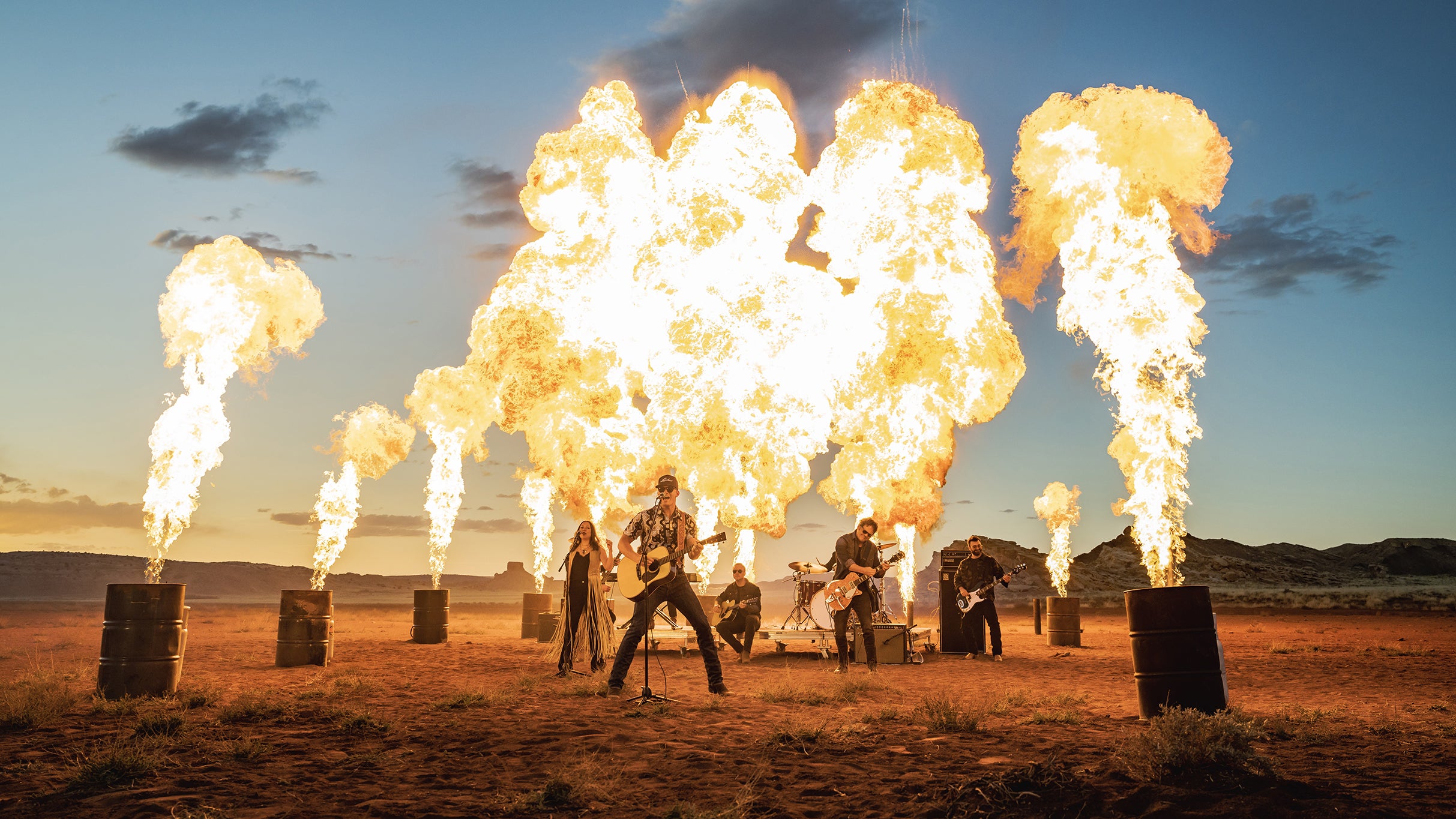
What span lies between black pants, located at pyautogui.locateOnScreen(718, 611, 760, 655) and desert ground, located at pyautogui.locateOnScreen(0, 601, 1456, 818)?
323cm

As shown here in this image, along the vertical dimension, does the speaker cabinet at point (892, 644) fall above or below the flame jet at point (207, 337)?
below

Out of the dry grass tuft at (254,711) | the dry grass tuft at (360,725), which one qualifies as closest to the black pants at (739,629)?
the dry grass tuft at (254,711)

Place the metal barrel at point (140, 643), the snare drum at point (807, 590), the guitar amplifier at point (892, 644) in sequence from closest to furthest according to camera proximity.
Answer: the metal barrel at point (140, 643) < the guitar amplifier at point (892, 644) < the snare drum at point (807, 590)

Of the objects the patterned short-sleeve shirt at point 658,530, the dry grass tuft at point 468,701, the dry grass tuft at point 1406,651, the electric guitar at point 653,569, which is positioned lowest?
the dry grass tuft at point 1406,651

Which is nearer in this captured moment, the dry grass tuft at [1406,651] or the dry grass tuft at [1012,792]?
the dry grass tuft at [1012,792]

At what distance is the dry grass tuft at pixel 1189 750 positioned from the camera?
6.22 meters

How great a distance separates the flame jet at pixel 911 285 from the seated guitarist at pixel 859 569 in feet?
20.3

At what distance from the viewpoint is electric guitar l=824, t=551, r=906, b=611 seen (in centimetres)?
1453

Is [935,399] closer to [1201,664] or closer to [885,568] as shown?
[885,568]

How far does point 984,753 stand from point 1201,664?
263cm

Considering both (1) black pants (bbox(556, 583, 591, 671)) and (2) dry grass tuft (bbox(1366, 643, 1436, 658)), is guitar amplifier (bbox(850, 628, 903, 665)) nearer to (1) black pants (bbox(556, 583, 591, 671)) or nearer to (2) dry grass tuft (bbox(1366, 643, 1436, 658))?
(1) black pants (bbox(556, 583, 591, 671))

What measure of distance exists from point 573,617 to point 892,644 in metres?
6.15

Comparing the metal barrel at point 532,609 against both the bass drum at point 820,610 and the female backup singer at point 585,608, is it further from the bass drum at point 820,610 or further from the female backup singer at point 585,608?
the female backup singer at point 585,608

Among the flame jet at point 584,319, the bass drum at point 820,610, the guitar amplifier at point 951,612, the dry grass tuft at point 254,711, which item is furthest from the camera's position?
the flame jet at point 584,319
